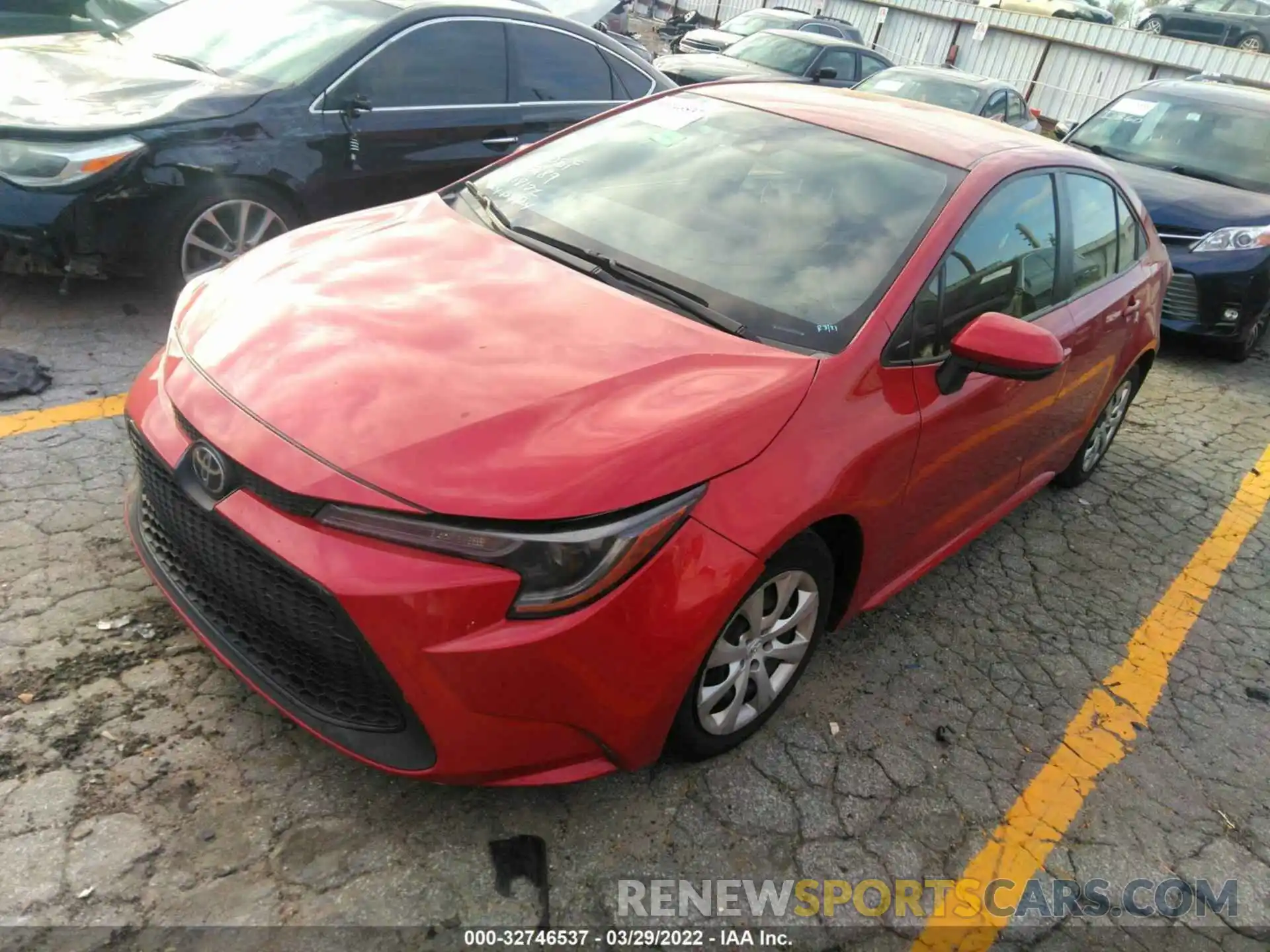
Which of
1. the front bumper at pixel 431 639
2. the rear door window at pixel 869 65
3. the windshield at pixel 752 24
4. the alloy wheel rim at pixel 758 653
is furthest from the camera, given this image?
the windshield at pixel 752 24

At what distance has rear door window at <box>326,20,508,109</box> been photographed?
483cm

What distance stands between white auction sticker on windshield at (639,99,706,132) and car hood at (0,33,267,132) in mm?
2099

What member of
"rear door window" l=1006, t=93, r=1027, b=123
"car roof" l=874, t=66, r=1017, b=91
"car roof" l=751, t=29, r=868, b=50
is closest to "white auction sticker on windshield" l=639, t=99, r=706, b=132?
"car roof" l=874, t=66, r=1017, b=91

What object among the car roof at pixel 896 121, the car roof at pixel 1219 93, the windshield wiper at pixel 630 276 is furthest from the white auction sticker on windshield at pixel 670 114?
the car roof at pixel 1219 93

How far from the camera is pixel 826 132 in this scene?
10.6 feet

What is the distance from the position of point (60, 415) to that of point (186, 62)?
7.41ft

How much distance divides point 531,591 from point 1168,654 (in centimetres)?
280

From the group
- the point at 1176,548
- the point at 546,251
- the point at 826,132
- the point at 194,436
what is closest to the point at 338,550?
the point at 194,436

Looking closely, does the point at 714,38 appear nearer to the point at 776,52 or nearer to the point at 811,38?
the point at 776,52

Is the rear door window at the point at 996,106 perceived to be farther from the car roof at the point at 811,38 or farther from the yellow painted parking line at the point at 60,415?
the yellow painted parking line at the point at 60,415

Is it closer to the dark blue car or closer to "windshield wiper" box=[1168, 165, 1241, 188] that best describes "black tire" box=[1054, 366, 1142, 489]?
the dark blue car

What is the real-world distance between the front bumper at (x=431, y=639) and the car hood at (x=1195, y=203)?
19.2 ft

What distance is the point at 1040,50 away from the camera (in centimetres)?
2052
